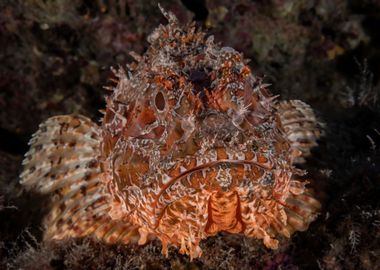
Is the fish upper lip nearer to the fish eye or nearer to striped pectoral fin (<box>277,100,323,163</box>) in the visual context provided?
the fish eye

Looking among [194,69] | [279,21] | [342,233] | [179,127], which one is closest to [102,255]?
[179,127]

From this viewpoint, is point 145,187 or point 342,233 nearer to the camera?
point 145,187

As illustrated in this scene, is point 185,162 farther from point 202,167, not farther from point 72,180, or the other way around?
point 72,180

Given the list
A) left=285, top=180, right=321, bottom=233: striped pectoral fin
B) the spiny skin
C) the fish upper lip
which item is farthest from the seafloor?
the fish upper lip

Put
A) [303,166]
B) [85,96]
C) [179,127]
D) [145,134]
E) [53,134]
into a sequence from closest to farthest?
1. [179,127]
2. [145,134]
3. [303,166]
4. [53,134]
5. [85,96]

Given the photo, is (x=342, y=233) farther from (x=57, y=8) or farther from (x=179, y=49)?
(x=57, y=8)

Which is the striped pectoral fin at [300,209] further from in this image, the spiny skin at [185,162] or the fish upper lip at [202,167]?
the fish upper lip at [202,167]
